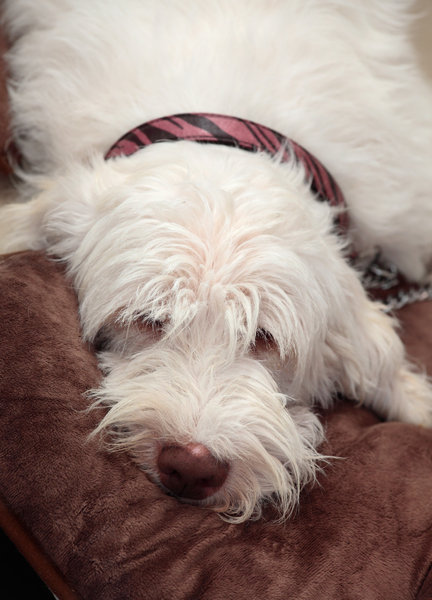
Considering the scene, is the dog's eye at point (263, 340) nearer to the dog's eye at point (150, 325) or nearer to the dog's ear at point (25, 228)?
the dog's eye at point (150, 325)

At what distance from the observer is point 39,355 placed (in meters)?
1.68

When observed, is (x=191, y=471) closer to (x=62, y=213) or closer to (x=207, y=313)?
(x=207, y=313)

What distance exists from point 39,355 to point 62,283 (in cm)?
37

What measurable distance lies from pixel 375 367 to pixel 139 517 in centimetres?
104

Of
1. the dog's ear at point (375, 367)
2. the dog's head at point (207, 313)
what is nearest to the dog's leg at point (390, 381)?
the dog's ear at point (375, 367)

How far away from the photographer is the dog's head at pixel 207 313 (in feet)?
5.45

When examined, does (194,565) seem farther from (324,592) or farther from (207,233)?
(207,233)

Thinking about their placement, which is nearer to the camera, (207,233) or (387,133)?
(207,233)

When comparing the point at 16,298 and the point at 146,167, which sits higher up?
the point at 146,167

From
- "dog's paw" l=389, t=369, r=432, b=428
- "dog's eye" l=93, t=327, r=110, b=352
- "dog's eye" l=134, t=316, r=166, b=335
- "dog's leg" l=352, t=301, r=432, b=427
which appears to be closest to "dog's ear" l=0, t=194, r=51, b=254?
"dog's eye" l=93, t=327, r=110, b=352

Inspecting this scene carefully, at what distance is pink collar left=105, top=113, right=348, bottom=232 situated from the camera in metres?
2.19

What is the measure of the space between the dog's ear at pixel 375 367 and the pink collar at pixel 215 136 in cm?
53

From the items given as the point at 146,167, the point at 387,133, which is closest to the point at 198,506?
the point at 146,167

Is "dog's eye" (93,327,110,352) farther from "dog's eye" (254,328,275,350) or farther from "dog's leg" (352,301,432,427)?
"dog's leg" (352,301,432,427)
